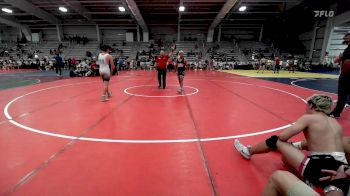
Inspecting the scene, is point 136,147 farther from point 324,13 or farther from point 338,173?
point 324,13

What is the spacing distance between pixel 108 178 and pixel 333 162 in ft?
7.72

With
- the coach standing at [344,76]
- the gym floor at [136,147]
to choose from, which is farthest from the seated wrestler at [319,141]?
the coach standing at [344,76]

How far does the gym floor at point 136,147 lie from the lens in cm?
248

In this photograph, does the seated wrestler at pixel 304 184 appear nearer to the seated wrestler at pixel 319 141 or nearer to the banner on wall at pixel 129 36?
the seated wrestler at pixel 319 141

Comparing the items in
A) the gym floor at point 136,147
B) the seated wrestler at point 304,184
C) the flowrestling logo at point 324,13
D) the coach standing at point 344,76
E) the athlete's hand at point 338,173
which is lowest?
the gym floor at point 136,147

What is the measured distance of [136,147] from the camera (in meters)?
3.43

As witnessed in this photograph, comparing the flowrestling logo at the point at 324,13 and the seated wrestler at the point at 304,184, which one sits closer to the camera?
the seated wrestler at the point at 304,184

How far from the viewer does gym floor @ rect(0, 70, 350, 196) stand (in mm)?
2477

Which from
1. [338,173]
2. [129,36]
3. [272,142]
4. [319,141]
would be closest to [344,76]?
[272,142]

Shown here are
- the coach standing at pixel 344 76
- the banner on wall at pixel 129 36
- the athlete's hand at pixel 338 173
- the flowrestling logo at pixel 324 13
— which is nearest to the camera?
the athlete's hand at pixel 338 173

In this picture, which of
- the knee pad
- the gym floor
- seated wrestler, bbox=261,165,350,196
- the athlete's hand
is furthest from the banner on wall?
the athlete's hand

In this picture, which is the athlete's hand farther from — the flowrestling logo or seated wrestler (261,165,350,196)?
the flowrestling logo

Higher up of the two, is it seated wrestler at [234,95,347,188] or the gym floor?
seated wrestler at [234,95,347,188]

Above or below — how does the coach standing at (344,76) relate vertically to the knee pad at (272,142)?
above
